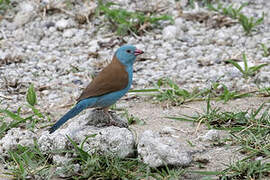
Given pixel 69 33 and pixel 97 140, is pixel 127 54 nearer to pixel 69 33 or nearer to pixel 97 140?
pixel 97 140

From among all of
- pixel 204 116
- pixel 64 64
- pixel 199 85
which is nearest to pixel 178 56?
pixel 199 85

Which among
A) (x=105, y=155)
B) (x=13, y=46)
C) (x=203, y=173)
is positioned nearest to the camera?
(x=203, y=173)

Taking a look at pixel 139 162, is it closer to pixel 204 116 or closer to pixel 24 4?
pixel 204 116

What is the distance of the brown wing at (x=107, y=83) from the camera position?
4418 mm

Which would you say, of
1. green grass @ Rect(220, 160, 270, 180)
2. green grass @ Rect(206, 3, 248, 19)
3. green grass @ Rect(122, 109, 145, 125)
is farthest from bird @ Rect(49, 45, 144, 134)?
green grass @ Rect(206, 3, 248, 19)

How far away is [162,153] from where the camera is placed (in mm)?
3574

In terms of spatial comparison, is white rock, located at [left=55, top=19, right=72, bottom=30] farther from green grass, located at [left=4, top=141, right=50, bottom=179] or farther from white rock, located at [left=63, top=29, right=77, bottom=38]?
green grass, located at [left=4, top=141, right=50, bottom=179]

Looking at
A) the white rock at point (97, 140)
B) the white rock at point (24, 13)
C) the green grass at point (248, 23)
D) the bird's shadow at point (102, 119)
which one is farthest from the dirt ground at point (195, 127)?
the white rock at point (24, 13)

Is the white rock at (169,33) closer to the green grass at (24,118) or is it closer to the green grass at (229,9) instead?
the green grass at (229,9)

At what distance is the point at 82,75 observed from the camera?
20.8 feet

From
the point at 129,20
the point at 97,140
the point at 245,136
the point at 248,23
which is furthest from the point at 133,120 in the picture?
the point at 248,23

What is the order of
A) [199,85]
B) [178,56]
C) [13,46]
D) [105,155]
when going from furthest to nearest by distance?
[13,46], [178,56], [199,85], [105,155]

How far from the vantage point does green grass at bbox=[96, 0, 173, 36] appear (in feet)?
23.9

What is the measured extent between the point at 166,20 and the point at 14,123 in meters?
3.71
